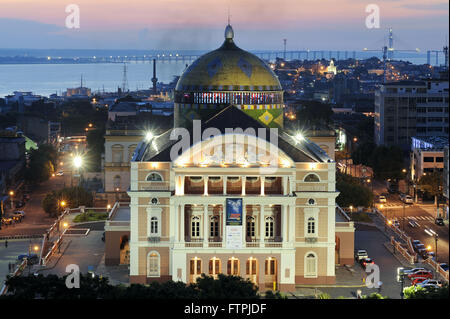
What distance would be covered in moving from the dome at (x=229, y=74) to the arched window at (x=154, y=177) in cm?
1030

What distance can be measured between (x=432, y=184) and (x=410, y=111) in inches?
1100

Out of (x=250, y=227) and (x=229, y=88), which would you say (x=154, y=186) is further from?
(x=229, y=88)

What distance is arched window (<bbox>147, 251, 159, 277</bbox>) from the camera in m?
52.8

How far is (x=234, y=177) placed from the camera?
53.1 meters

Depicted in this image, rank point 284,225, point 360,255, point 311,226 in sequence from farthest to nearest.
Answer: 1. point 360,255
2. point 311,226
3. point 284,225

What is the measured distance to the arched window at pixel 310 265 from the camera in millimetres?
52781

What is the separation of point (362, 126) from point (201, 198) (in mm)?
75275

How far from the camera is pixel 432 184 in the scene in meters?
79.3

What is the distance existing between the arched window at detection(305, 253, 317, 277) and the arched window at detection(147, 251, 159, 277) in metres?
7.74

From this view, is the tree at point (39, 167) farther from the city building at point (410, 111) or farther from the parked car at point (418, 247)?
the parked car at point (418, 247)

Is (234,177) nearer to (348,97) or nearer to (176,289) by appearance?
(176,289)

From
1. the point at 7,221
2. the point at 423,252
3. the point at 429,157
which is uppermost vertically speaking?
the point at 429,157

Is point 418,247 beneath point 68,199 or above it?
beneath

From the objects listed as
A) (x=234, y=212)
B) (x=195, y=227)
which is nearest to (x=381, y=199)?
(x=195, y=227)
